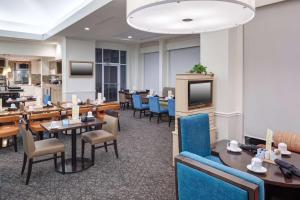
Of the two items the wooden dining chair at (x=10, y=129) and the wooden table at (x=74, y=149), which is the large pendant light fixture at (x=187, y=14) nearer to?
the wooden table at (x=74, y=149)

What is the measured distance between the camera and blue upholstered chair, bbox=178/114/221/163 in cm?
262

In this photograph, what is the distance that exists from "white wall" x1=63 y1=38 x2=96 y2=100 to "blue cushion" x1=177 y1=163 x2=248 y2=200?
8.48 metres

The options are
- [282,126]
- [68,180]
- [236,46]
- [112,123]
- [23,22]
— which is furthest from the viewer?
[23,22]

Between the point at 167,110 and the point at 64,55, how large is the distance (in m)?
4.78

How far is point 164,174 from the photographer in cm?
346

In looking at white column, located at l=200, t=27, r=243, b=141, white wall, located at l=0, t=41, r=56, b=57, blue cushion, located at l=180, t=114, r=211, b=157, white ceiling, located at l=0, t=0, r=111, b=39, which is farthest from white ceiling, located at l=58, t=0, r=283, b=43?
white wall, located at l=0, t=41, r=56, b=57

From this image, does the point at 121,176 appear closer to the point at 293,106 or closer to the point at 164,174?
the point at 164,174

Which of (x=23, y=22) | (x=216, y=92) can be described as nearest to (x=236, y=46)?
(x=216, y=92)

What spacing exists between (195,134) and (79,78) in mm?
7746

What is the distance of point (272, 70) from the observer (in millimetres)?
3613

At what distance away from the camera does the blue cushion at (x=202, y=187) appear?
114 centimetres

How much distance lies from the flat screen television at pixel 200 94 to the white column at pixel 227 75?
17 cm

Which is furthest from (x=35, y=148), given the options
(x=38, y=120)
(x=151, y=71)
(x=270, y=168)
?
(x=151, y=71)

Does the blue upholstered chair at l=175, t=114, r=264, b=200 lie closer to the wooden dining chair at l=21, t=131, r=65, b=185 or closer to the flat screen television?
the flat screen television
